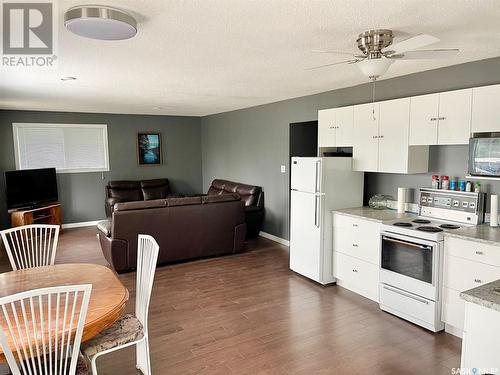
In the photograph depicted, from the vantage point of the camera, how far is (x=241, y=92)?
516cm

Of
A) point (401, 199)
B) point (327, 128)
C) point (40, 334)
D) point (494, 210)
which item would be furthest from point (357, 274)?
point (40, 334)

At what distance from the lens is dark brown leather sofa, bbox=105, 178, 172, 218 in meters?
7.70

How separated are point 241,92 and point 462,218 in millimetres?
3204

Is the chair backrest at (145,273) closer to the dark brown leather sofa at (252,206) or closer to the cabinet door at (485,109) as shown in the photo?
the cabinet door at (485,109)

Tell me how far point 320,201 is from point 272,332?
1.67 meters

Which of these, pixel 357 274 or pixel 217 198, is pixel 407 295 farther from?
pixel 217 198

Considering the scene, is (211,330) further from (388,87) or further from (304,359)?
(388,87)

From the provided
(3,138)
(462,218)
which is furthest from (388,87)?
(3,138)

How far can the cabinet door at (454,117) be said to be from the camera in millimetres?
3252

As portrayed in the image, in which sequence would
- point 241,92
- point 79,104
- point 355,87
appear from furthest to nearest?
point 79,104
point 241,92
point 355,87

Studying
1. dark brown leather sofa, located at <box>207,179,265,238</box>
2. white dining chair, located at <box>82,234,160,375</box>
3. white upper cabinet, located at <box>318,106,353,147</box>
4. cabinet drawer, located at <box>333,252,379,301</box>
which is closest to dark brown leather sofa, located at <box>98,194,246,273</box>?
dark brown leather sofa, located at <box>207,179,265,238</box>

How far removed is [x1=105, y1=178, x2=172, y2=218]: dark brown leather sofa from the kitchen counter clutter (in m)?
6.80

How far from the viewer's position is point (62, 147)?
24.7 ft

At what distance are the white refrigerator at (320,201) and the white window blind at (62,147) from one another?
200 inches
